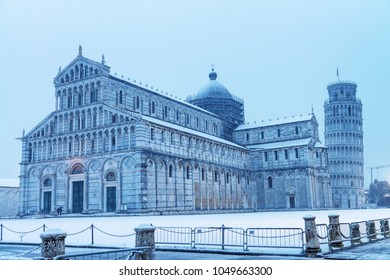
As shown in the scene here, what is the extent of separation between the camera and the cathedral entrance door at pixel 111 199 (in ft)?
145

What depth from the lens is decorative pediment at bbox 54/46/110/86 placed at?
1864 inches

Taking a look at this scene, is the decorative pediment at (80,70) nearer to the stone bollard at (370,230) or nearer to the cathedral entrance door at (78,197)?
the cathedral entrance door at (78,197)

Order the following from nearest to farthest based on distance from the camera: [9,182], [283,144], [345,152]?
[9,182] → [283,144] → [345,152]

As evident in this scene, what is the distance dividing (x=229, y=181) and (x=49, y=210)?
24.1 meters

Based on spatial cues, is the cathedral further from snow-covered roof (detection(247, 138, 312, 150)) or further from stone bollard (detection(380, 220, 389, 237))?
stone bollard (detection(380, 220, 389, 237))

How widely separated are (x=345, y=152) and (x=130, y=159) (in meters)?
53.0

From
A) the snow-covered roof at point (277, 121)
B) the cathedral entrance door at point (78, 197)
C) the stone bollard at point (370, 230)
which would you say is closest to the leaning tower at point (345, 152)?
the snow-covered roof at point (277, 121)

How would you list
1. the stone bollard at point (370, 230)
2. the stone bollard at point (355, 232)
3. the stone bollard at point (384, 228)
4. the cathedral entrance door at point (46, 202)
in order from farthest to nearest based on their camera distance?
the cathedral entrance door at point (46, 202) < the stone bollard at point (384, 228) < the stone bollard at point (370, 230) < the stone bollard at point (355, 232)

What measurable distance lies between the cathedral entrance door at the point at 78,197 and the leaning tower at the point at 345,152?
45416 millimetres

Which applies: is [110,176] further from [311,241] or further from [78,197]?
[311,241]

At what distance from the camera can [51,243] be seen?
10711 mm

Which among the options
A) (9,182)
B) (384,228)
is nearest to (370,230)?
(384,228)
